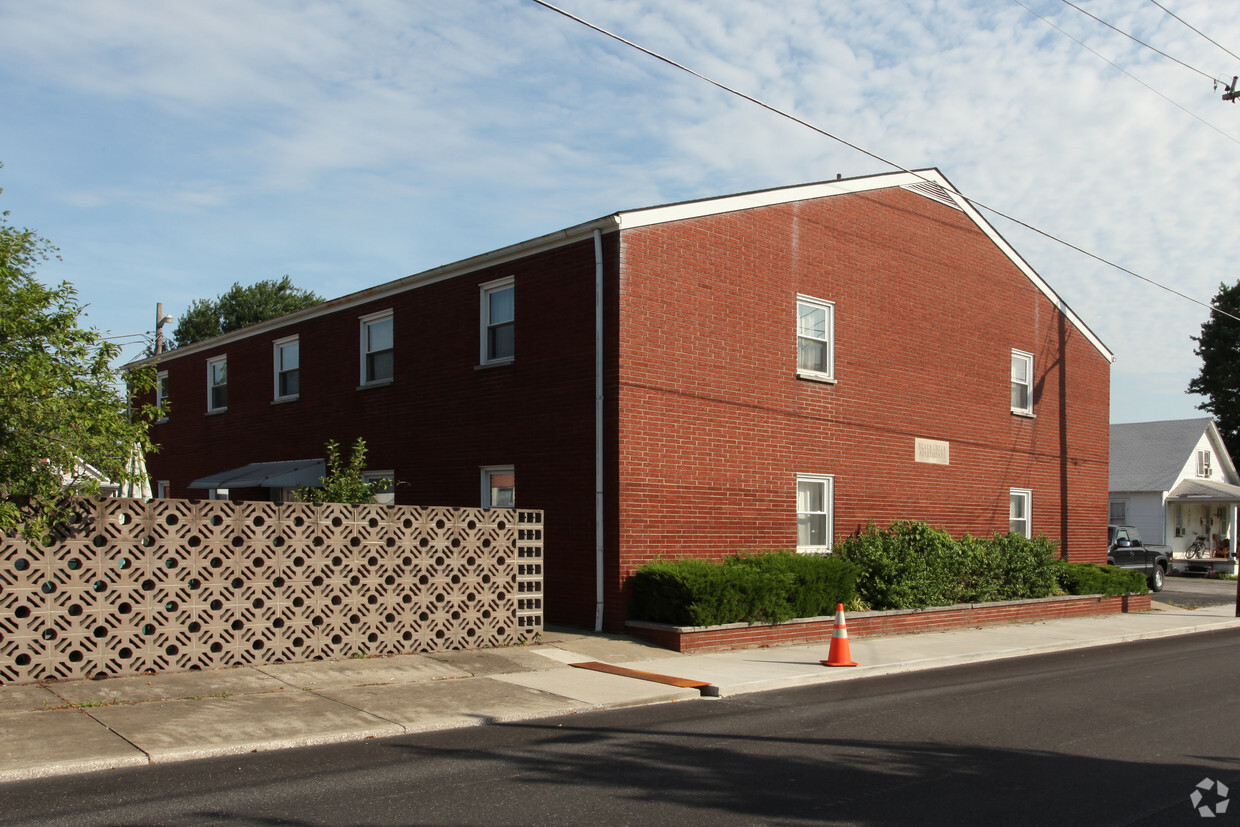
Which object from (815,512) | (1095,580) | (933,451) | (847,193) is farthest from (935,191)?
(1095,580)

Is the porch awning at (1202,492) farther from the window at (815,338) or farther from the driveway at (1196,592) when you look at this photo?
the window at (815,338)

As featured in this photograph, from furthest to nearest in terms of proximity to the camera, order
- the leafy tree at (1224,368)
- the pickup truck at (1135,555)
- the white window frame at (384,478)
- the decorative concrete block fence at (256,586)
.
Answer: the leafy tree at (1224,368) → the pickup truck at (1135,555) → the white window frame at (384,478) → the decorative concrete block fence at (256,586)

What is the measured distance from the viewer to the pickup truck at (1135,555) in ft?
91.5

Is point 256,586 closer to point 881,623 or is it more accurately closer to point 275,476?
point 275,476

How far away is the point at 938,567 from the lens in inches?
705

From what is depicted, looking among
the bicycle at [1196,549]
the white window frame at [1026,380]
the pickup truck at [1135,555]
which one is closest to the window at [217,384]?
the white window frame at [1026,380]

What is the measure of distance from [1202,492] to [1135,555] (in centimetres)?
1691

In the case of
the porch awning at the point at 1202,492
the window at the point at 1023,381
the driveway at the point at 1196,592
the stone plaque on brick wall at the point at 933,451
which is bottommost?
the driveway at the point at 1196,592

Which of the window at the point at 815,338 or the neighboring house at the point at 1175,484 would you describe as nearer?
the window at the point at 815,338

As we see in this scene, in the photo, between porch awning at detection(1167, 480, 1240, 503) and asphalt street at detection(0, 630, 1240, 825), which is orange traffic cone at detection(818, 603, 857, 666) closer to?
asphalt street at detection(0, 630, 1240, 825)

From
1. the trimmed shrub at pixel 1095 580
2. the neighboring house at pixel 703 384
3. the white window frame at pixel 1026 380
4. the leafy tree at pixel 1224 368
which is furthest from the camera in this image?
the leafy tree at pixel 1224 368

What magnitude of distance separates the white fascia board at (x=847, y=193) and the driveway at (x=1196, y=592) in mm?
6802

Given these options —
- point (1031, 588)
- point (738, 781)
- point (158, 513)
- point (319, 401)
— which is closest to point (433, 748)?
point (738, 781)

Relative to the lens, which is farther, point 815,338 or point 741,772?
point 815,338
